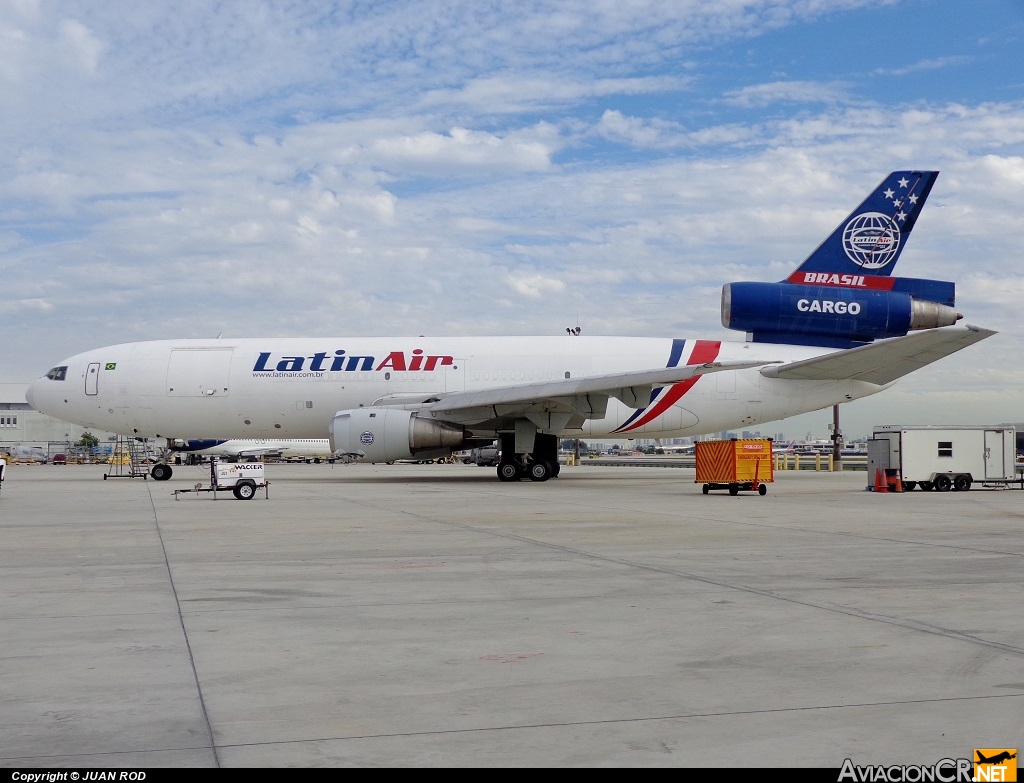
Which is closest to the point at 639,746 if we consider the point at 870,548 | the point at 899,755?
the point at 899,755

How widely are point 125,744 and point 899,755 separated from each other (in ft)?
10.2

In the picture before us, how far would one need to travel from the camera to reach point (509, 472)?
29281 millimetres

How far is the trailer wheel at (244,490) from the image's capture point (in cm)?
2194

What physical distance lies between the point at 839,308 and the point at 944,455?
532 cm

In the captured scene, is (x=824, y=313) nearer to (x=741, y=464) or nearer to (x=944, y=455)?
(x=944, y=455)

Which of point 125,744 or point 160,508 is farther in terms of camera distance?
point 160,508

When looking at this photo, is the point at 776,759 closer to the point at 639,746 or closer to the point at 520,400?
Result: the point at 639,746

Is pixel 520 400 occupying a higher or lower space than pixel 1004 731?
higher

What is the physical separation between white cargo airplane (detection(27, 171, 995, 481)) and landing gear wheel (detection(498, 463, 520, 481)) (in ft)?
0.11

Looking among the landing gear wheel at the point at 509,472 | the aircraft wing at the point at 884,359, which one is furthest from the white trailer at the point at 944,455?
the landing gear wheel at the point at 509,472

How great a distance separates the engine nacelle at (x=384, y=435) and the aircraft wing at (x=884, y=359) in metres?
9.82

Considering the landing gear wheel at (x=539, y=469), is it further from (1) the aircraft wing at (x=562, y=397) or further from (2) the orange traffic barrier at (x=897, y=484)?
(2) the orange traffic barrier at (x=897, y=484)

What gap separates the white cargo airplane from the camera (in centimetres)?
2772

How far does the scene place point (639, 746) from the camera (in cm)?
418
